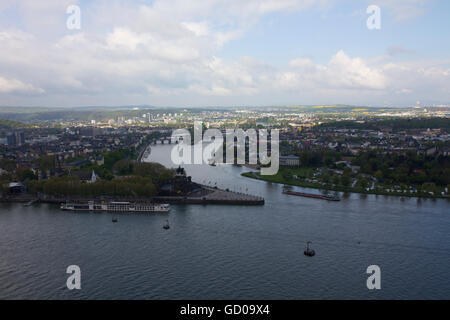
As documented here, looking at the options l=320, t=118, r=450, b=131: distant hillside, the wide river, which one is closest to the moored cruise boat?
the wide river

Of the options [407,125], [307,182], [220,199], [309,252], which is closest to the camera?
[309,252]

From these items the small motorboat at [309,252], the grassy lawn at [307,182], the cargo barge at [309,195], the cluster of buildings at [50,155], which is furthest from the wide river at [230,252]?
the cluster of buildings at [50,155]

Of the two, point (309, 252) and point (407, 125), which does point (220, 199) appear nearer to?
point (309, 252)

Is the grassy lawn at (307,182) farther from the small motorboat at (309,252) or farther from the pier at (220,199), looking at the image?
the small motorboat at (309,252)

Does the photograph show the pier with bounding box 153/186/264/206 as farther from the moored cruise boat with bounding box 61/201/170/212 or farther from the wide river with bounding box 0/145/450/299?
the moored cruise boat with bounding box 61/201/170/212

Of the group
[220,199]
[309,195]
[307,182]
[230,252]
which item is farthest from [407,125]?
[230,252]

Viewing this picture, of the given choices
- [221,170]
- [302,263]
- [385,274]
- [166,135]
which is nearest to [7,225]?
[302,263]
